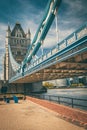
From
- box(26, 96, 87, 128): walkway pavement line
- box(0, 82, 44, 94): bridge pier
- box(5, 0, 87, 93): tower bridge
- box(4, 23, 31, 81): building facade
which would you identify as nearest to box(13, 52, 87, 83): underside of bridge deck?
box(5, 0, 87, 93): tower bridge

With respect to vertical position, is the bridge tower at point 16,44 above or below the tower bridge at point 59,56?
above

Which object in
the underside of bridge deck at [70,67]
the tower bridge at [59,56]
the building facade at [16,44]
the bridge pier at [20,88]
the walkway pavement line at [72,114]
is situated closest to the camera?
the walkway pavement line at [72,114]

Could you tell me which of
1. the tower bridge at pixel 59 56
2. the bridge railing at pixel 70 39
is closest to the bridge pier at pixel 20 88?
the tower bridge at pixel 59 56

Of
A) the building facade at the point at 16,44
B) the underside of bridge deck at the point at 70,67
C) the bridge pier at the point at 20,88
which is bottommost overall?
the bridge pier at the point at 20,88

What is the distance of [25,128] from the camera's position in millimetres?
10617

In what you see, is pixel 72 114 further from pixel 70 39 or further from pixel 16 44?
pixel 16 44

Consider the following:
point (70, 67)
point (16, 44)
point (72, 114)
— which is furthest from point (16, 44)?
point (72, 114)

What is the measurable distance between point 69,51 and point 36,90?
63258 mm

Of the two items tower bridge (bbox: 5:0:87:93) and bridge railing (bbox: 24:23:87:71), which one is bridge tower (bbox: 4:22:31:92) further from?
bridge railing (bbox: 24:23:87:71)

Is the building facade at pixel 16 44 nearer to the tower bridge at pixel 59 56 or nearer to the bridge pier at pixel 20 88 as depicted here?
the bridge pier at pixel 20 88

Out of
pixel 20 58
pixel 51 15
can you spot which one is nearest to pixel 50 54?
pixel 51 15

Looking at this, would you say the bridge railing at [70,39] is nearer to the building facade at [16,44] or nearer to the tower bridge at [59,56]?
the tower bridge at [59,56]

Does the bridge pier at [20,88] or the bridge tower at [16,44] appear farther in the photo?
the bridge tower at [16,44]

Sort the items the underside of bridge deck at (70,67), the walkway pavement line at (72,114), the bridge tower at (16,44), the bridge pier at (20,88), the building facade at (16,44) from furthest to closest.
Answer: the building facade at (16,44) < the bridge tower at (16,44) < the bridge pier at (20,88) < the underside of bridge deck at (70,67) < the walkway pavement line at (72,114)
